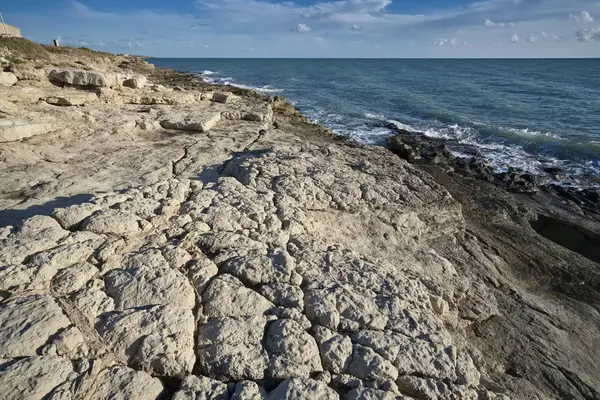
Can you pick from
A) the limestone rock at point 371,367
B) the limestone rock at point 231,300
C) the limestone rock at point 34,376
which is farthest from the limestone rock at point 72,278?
the limestone rock at point 371,367

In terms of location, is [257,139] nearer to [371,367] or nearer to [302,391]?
[371,367]

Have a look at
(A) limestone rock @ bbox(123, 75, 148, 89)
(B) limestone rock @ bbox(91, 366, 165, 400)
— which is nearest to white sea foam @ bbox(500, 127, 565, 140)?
(A) limestone rock @ bbox(123, 75, 148, 89)

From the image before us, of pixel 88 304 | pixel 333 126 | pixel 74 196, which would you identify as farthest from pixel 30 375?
pixel 333 126

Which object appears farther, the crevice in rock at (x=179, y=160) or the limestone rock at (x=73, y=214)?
the crevice in rock at (x=179, y=160)

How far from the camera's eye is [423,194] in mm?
6438

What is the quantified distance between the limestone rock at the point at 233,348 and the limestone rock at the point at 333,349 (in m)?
0.51

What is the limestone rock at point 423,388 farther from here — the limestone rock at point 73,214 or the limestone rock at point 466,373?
the limestone rock at point 73,214

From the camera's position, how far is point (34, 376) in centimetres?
244

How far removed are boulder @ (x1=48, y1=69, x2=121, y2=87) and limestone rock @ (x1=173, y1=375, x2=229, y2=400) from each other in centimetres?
1027

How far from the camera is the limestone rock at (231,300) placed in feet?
10.8

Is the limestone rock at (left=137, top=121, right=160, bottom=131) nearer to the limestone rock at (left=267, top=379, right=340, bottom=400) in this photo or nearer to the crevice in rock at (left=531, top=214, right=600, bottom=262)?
the limestone rock at (left=267, top=379, right=340, bottom=400)

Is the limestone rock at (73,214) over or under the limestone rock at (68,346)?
over

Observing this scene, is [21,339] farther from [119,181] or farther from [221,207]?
[119,181]

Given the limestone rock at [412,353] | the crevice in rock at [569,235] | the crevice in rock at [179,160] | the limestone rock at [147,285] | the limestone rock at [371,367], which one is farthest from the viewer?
the crevice in rock at [569,235]
